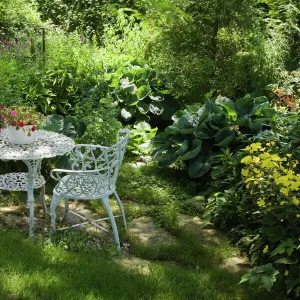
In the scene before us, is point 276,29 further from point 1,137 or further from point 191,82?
point 1,137

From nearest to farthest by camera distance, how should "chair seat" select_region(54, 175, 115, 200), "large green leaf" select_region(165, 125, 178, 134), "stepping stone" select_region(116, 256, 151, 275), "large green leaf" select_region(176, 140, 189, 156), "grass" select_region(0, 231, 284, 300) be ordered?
"grass" select_region(0, 231, 284, 300)
"stepping stone" select_region(116, 256, 151, 275)
"chair seat" select_region(54, 175, 115, 200)
"large green leaf" select_region(176, 140, 189, 156)
"large green leaf" select_region(165, 125, 178, 134)

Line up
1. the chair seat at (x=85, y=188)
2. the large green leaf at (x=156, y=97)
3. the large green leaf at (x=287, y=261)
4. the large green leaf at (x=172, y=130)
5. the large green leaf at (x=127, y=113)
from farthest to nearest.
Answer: the large green leaf at (x=156, y=97) < the large green leaf at (x=127, y=113) < the large green leaf at (x=172, y=130) < the chair seat at (x=85, y=188) < the large green leaf at (x=287, y=261)

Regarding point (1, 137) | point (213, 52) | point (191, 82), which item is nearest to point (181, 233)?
point (1, 137)

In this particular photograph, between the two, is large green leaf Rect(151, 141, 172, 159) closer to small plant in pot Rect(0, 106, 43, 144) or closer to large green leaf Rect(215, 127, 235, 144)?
large green leaf Rect(215, 127, 235, 144)

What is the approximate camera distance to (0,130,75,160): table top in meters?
4.42

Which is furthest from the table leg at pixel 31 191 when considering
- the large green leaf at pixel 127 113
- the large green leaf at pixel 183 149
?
the large green leaf at pixel 127 113

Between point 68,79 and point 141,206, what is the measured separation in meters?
2.18

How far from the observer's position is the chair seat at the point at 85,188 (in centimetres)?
448

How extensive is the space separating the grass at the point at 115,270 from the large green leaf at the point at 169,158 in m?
0.95

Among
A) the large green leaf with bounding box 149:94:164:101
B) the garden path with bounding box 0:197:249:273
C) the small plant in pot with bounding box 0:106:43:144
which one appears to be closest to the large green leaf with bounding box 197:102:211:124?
the garden path with bounding box 0:197:249:273

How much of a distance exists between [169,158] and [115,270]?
2.16 meters

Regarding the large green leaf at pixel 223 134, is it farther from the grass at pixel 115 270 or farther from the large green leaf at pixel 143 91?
the large green leaf at pixel 143 91

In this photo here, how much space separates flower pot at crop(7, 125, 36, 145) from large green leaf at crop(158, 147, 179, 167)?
1.70m

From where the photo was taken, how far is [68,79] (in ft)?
22.4
